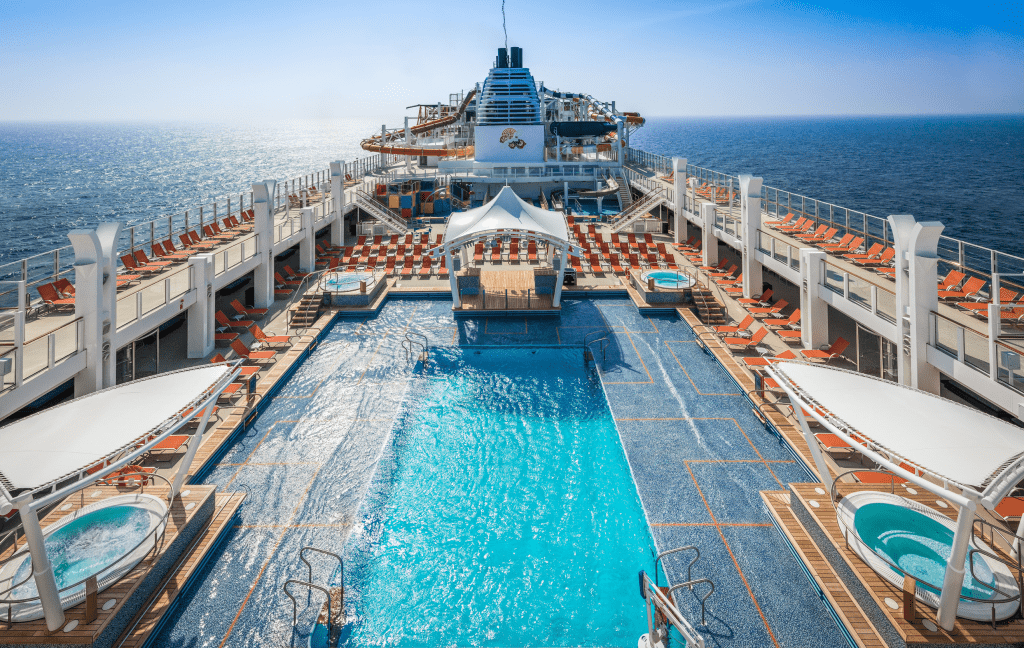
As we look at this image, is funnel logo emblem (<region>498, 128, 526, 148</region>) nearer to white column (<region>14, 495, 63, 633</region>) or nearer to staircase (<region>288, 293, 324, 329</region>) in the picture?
staircase (<region>288, 293, 324, 329</region>)

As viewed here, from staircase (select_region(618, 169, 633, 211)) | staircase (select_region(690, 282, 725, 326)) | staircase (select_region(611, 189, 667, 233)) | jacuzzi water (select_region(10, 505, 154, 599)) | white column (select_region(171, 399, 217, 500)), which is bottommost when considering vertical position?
jacuzzi water (select_region(10, 505, 154, 599))

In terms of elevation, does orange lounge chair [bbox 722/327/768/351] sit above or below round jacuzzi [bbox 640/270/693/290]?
below

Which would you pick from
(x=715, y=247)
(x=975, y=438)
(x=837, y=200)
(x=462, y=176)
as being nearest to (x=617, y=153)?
(x=462, y=176)

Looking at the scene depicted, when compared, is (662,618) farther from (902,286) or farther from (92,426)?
(902,286)

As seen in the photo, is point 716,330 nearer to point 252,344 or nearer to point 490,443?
point 490,443

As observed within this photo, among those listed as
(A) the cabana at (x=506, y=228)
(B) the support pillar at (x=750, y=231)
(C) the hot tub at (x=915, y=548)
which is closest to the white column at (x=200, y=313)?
(A) the cabana at (x=506, y=228)

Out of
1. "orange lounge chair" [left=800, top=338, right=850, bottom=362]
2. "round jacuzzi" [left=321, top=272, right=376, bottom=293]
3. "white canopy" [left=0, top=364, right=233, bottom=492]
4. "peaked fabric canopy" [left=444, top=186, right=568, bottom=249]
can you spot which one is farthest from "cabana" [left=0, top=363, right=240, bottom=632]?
"orange lounge chair" [left=800, top=338, right=850, bottom=362]

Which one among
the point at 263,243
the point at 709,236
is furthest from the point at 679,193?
the point at 263,243
